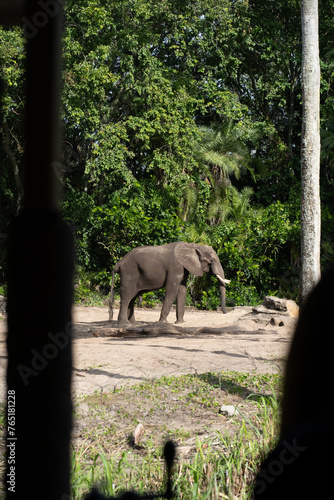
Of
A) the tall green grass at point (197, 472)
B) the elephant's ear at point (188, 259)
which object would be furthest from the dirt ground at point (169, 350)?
the elephant's ear at point (188, 259)

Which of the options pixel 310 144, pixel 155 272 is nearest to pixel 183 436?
pixel 310 144

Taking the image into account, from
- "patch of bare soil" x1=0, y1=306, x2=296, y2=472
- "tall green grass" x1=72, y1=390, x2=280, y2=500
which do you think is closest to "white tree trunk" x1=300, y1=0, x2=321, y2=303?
"patch of bare soil" x1=0, y1=306, x2=296, y2=472

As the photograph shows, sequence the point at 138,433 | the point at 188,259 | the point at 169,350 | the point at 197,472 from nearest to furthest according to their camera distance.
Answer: the point at 197,472 → the point at 138,433 → the point at 169,350 → the point at 188,259

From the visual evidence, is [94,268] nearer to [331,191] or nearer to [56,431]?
[331,191]

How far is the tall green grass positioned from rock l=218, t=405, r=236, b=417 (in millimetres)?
816

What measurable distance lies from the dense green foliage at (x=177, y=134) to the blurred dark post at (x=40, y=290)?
14070mm

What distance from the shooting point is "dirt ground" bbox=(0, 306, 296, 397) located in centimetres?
615

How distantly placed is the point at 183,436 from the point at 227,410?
1.92 ft

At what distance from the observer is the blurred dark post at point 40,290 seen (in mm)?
902

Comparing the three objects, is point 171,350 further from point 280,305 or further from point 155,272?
point 280,305

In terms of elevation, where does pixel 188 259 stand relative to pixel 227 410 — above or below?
above

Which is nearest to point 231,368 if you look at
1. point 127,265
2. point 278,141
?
point 127,265

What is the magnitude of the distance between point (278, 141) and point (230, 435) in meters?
20.3

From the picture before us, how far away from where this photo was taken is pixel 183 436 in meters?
4.23
